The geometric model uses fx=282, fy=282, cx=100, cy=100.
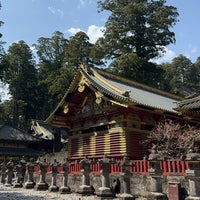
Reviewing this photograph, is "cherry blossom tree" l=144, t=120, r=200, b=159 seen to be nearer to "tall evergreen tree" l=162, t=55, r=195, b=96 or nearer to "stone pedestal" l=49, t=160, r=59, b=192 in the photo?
"stone pedestal" l=49, t=160, r=59, b=192

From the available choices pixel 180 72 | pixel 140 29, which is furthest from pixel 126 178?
pixel 180 72

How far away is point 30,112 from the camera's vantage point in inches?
2421

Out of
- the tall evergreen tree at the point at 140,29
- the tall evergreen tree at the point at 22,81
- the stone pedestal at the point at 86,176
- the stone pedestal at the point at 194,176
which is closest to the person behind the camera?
the stone pedestal at the point at 194,176

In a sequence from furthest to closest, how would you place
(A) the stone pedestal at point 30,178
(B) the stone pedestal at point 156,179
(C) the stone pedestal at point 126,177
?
(A) the stone pedestal at point 30,178
(C) the stone pedestal at point 126,177
(B) the stone pedestal at point 156,179

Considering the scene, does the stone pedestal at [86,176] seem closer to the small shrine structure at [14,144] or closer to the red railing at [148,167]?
the red railing at [148,167]

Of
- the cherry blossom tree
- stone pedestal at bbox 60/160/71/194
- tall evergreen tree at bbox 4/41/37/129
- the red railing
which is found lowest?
stone pedestal at bbox 60/160/71/194

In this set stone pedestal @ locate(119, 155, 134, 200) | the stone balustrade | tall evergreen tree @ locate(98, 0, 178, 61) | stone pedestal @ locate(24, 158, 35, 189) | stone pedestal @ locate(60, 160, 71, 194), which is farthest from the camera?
tall evergreen tree @ locate(98, 0, 178, 61)

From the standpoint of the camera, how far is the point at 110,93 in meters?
18.0

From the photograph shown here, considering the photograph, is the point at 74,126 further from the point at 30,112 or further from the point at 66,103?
the point at 30,112

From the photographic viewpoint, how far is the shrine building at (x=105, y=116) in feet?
59.9

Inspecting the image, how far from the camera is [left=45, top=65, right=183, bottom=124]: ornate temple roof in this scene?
1763cm

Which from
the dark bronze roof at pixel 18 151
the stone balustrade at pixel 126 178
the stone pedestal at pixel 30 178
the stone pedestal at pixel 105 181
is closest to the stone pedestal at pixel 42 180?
the stone balustrade at pixel 126 178

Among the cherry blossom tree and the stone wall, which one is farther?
the cherry blossom tree

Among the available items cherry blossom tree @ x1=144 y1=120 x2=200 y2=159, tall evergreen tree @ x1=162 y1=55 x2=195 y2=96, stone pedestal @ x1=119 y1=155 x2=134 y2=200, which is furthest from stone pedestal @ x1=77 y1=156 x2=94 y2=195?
tall evergreen tree @ x1=162 y1=55 x2=195 y2=96
